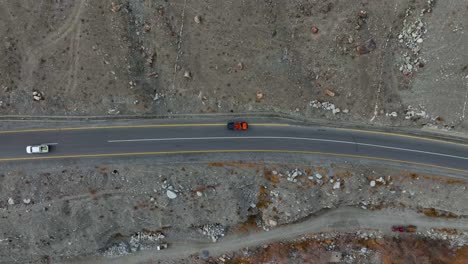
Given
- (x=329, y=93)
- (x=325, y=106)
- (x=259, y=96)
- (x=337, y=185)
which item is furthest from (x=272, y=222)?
(x=329, y=93)

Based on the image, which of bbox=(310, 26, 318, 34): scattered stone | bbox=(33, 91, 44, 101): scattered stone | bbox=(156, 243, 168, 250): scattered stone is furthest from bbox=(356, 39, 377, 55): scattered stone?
bbox=(33, 91, 44, 101): scattered stone

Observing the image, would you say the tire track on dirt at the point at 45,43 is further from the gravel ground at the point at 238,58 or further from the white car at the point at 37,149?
the white car at the point at 37,149

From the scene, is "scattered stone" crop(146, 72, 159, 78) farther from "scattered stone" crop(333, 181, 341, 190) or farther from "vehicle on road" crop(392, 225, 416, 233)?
"vehicle on road" crop(392, 225, 416, 233)

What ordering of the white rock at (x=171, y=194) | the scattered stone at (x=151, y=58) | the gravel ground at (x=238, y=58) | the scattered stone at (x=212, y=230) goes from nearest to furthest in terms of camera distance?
the gravel ground at (x=238, y=58) → the scattered stone at (x=151, y=58) → the white rock at (x=171, y=194) → the scattered stone at (x=212, y=230)

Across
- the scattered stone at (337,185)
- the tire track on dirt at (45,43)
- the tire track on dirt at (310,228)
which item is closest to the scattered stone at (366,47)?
the scattered stone at (337,185)

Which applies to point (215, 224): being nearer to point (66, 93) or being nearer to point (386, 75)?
point (66, 93)

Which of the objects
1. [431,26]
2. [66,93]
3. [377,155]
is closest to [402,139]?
[377,155]
